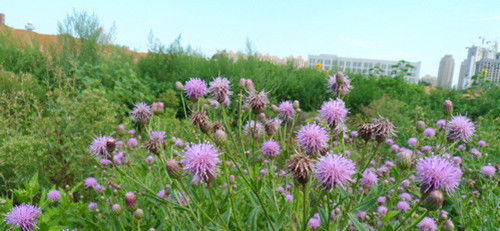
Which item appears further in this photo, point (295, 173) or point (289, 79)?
point (289, 79)

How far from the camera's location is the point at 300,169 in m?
1.23

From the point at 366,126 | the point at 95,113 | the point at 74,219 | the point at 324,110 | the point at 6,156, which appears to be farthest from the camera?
the point at 95,113

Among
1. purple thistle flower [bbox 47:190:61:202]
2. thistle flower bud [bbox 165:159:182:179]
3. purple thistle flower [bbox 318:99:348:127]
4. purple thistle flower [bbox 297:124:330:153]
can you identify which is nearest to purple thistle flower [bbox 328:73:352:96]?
purple thistle flower [bbox 318:99:348:127]

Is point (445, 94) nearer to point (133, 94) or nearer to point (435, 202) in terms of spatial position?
point (133, 94)

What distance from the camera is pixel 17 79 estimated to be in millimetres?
5445

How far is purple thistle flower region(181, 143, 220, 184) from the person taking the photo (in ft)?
4.68

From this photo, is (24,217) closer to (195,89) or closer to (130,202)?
(130,202)

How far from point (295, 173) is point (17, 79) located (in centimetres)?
585

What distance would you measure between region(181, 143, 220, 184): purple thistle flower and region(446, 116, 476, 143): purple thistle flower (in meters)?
1.40

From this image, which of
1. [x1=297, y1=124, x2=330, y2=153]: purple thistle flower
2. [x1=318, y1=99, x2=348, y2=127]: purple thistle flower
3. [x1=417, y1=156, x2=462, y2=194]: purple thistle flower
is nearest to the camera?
[x1=417, y1=156, x2=462, y2=194]: purple thistle flower

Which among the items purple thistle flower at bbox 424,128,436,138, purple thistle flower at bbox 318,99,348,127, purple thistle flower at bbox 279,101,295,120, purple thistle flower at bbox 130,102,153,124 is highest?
purple thistle flower at bbox 318,99,348,127

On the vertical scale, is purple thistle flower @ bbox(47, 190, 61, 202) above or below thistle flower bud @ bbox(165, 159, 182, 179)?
below

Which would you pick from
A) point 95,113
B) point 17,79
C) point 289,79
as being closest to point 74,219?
point 95,113

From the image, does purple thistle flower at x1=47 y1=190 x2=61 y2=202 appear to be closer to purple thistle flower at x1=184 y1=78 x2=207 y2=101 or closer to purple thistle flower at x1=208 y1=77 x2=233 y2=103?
purple thistle flower at x1=184 y1=78 x2=207 y2=101
